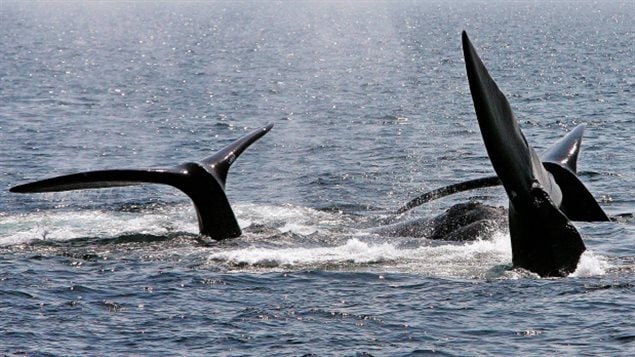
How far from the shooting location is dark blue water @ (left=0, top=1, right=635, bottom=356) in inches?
691

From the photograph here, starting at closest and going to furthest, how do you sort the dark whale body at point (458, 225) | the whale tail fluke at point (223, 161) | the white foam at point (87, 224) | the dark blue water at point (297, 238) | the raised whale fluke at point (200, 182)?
the dark blue water at point (297, 238) < the raised whale fluke at point (200, 182) < the dark whale body at point (458, 225) < the whale tail fluke at point (223, 161) < the white foam at point (87, 224)

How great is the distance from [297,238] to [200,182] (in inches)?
78.1

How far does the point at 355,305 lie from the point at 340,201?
9813 mm

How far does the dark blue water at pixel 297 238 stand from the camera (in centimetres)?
1755

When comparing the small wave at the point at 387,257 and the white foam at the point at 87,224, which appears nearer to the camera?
the small wave at the point at 387,257

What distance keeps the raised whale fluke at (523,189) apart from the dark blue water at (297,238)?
380 millimetres

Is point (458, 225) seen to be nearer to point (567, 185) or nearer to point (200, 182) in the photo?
point (567, 185)

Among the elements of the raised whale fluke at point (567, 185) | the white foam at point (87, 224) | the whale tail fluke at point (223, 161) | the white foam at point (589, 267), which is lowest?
the white foam at point (589, 267)

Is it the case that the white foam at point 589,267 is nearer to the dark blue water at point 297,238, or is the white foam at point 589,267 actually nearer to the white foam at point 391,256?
the dark blue water at point 297,238

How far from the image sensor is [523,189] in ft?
60.6

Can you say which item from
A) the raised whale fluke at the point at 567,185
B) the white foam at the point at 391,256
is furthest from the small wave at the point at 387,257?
the raised whale fluke at the point at 567,185

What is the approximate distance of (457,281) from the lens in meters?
20.0

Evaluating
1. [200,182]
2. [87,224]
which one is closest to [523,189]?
[200,182]

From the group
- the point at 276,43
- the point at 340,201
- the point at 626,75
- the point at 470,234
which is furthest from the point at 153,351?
the point at 276,43
